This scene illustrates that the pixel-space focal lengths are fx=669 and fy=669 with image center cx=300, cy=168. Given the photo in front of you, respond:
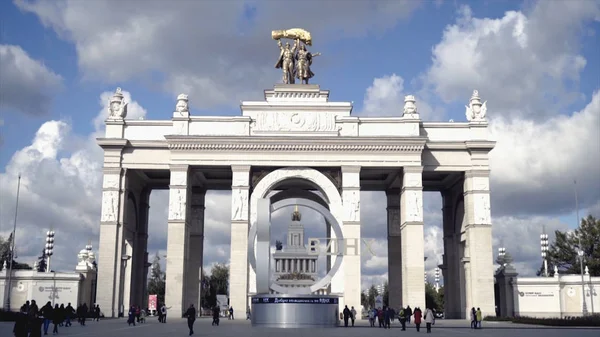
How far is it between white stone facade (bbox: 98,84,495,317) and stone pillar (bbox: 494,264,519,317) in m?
2.11

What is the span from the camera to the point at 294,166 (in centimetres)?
4884

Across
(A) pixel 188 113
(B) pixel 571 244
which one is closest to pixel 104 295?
(A) pixel 188 113

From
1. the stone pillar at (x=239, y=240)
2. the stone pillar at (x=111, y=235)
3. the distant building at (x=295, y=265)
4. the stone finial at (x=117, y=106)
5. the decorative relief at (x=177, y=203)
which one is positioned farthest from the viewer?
the stone finial at (x=117, y=106)

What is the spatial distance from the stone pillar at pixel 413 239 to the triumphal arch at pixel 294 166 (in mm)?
71

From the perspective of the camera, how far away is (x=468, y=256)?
4947 centimetres

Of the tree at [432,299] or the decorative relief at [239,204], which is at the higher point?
the decorative relief at [239,204]

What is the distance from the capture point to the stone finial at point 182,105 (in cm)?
4959

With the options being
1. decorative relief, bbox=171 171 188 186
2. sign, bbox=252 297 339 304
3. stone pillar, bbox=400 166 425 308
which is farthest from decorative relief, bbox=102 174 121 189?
stone pillar, bbox=400 166 425 308

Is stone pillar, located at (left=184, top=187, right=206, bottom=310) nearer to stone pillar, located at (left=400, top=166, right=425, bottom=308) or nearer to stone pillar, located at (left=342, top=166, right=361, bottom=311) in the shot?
stone pillar, located at (left=342, top=166, right=361, bottom=311)

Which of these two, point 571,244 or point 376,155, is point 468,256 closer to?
point 376,155

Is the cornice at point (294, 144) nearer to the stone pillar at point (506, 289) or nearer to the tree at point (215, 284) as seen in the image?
the stone pillar at point (506, 289)

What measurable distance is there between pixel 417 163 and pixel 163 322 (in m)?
20.8

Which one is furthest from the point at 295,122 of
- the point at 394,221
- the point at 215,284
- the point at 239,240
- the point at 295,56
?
the point at 215,284

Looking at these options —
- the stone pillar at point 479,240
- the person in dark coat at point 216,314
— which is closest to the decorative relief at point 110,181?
the person in dark coat at point 216,314
